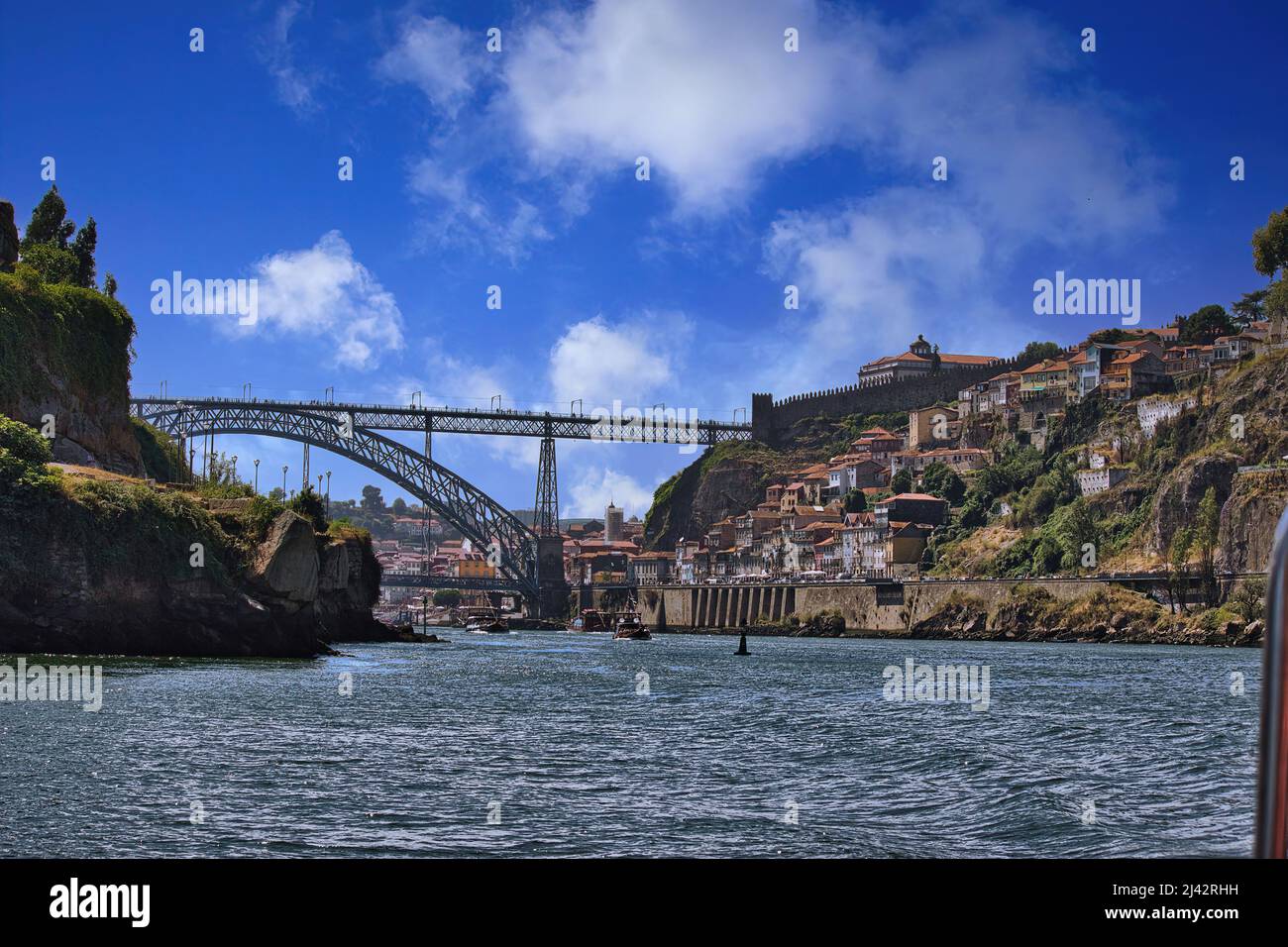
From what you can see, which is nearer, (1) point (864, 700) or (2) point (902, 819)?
(2) point (902, 819)

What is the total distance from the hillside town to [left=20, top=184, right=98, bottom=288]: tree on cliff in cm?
6261

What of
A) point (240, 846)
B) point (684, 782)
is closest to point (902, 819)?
point (684, 782)

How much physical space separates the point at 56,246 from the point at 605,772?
5428 centimetres

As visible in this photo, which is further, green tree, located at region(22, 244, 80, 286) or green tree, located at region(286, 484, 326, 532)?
green tree, located at region(286, 484, 326, 532)

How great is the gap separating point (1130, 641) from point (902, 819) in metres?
68.1

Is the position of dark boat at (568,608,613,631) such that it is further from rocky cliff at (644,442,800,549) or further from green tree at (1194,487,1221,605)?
green tree at (1194,487,1221,605)

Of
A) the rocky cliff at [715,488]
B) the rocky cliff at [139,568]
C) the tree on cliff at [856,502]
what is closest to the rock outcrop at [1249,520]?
the tree on cliff at [856,502]

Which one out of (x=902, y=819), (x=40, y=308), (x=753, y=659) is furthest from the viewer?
(x=753, y=659)

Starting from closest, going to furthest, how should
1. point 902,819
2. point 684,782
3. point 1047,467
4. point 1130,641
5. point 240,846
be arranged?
1. point 240,846
2. point 902,819
3. point 684,782
4. point 1130,641
5. point 1047,467

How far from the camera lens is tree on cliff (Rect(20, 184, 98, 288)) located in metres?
59.3

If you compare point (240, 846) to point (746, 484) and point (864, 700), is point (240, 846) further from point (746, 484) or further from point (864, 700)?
point (746, 484)

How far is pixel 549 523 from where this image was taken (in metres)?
122

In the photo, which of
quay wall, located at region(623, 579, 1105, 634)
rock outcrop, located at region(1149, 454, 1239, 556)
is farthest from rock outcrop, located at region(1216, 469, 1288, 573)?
quay wall, located at region(623, 579, 1105, 634)
